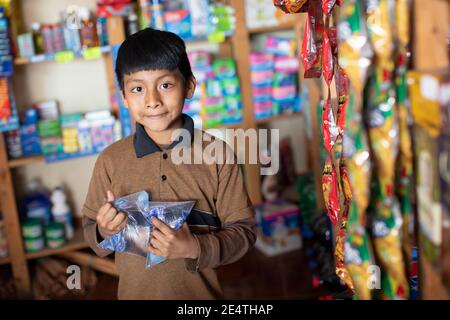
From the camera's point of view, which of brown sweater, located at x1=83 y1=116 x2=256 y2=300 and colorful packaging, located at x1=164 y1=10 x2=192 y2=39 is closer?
brown sweater, located at x1=83 y1=116 x2=256 y2=300

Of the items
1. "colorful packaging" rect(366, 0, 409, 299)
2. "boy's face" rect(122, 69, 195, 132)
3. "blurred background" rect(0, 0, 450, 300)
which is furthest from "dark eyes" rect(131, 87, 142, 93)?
"blurred background" rect(0, 0, 450, 300)

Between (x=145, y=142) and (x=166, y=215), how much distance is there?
212 millimetres

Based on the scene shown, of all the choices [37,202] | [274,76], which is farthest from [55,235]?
[274,76]

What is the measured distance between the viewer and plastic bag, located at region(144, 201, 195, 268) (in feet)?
3.93

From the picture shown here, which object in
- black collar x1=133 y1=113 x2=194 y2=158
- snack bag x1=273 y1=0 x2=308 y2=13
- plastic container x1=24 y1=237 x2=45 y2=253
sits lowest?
plastic container x1=24 y1=237 x2=45 y2=253

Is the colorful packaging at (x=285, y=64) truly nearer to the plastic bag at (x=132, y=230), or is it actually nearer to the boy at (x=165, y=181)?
the boy at (x=165, y=181)

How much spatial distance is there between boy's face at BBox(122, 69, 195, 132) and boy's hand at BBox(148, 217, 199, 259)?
0.79 feet

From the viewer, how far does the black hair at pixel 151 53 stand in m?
1.23

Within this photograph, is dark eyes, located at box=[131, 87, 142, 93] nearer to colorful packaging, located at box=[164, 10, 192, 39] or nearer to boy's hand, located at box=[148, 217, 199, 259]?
boy's hand, located at box=[148, 217, 199, 259]

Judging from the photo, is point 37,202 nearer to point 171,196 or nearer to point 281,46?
point 281,46

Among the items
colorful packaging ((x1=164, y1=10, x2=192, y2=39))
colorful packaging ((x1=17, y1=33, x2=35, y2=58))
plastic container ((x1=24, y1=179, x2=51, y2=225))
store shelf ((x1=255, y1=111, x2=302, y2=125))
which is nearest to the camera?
colorful packaging ((x1=17, y1=33, x2=35, y2=58))

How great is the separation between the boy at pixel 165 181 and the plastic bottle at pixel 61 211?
1765 millimetres
